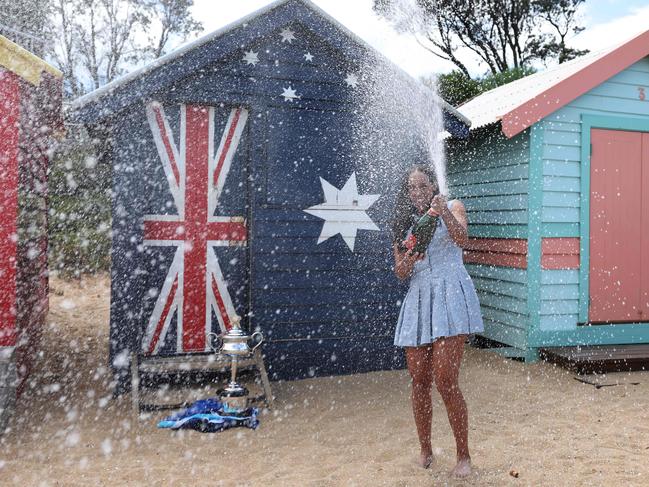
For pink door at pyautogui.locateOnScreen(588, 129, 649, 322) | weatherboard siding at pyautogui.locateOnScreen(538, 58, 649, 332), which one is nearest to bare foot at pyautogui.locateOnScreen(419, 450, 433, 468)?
weatherboard siding at pyautogui.locateOnScreen(538, 58, 649, 332)

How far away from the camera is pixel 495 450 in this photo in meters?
4.54

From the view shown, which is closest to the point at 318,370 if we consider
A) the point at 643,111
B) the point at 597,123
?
the point at 597,123

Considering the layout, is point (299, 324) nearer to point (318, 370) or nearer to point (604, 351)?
point (318, 370)

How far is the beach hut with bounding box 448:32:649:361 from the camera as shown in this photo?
7.50m

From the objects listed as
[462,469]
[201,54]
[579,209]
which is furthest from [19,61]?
[579,209]

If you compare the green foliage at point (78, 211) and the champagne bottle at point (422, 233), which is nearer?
the champagne bottle at point (422, 233)

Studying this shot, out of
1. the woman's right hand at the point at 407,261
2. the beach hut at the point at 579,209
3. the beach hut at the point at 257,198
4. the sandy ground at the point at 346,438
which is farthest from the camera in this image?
the beach hut at the point at 579,209

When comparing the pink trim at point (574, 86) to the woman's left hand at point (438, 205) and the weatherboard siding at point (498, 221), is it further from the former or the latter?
the woman's left hand at point (438, 205)

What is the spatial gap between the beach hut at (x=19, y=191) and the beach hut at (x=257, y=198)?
58 centimetres

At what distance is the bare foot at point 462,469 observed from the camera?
154 inches

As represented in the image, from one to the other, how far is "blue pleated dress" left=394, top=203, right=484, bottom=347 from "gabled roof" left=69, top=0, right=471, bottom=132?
327 cm

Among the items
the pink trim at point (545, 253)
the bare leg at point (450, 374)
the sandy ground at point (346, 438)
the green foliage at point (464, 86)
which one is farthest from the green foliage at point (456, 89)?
the bare leg at point (450, 374)

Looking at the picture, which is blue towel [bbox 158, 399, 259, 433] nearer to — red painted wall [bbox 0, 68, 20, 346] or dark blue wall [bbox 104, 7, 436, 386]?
dark blue wall [bbox 104, 7, 436, 386]

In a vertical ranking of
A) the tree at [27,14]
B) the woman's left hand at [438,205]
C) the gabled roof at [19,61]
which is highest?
the tree at [27,14]
